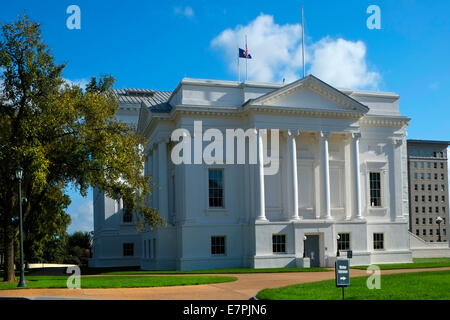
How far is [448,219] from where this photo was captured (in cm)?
14788

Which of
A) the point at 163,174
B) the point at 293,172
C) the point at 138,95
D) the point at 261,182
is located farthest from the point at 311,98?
the point at 138,95

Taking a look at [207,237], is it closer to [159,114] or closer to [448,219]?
[159,114]

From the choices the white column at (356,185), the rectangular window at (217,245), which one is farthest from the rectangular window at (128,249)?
the white column at (356,185)

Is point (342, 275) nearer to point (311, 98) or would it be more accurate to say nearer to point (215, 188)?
point (215, 188)

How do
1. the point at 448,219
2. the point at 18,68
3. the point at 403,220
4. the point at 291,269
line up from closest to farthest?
the point at 18,68 → the point at 291,269 → the point at 403,220 → the point at 448,219

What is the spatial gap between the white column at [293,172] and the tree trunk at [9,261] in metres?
19.6

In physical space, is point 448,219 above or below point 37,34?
below

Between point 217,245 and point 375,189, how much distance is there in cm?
1409

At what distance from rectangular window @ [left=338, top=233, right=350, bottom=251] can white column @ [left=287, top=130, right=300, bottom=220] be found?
166 inches

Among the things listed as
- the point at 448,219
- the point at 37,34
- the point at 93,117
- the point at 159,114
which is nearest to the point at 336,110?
the point at 159,114

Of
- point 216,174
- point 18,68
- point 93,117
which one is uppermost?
point 18,68

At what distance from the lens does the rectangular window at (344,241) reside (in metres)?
42.1

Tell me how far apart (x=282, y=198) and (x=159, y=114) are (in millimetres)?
11189

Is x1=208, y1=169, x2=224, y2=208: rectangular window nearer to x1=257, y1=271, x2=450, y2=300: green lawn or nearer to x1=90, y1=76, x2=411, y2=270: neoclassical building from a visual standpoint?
x1=90, y1=76, x2=411, y2=270: neoclassical building
